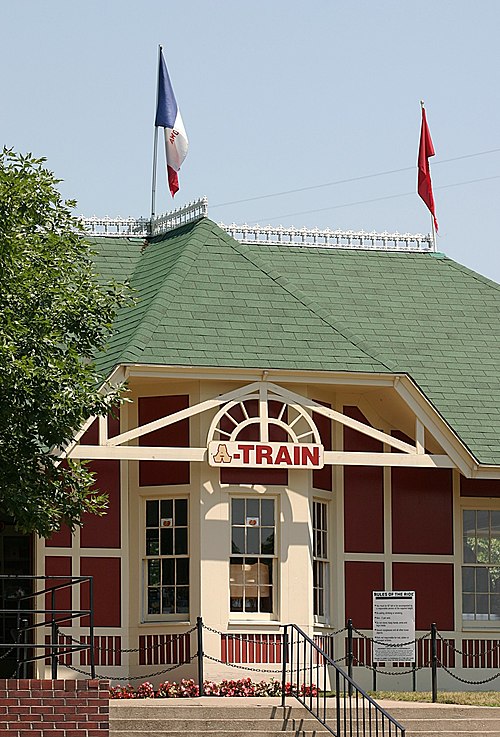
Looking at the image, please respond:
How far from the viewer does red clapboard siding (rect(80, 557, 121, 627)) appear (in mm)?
23844

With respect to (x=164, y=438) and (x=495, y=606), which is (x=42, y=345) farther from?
(x=495, y=606)

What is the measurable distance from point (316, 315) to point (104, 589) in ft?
17.2

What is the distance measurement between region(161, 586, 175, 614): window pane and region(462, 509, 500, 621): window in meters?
5.06

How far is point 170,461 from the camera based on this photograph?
23.8 meters

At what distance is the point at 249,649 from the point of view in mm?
22812

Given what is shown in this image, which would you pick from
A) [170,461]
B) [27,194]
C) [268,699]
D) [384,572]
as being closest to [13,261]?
[27,194]

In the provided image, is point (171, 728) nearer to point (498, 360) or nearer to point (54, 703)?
point (54, 703)

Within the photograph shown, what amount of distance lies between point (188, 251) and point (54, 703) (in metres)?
9.60

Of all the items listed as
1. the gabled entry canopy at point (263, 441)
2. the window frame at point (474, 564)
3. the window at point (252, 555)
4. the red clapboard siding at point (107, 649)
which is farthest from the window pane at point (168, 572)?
the window frame at point (474, 564)

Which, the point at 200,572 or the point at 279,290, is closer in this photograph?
the point at 200,572

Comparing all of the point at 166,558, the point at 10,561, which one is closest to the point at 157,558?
the point at 166,558

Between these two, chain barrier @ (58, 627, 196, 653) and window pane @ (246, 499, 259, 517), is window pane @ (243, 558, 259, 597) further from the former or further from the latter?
chain barrier @ (58, 627, 196, 653)

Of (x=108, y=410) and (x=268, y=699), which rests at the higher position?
(x=108, y=410)

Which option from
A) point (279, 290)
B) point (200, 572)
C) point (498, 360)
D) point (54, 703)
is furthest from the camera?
point (498, 360)
